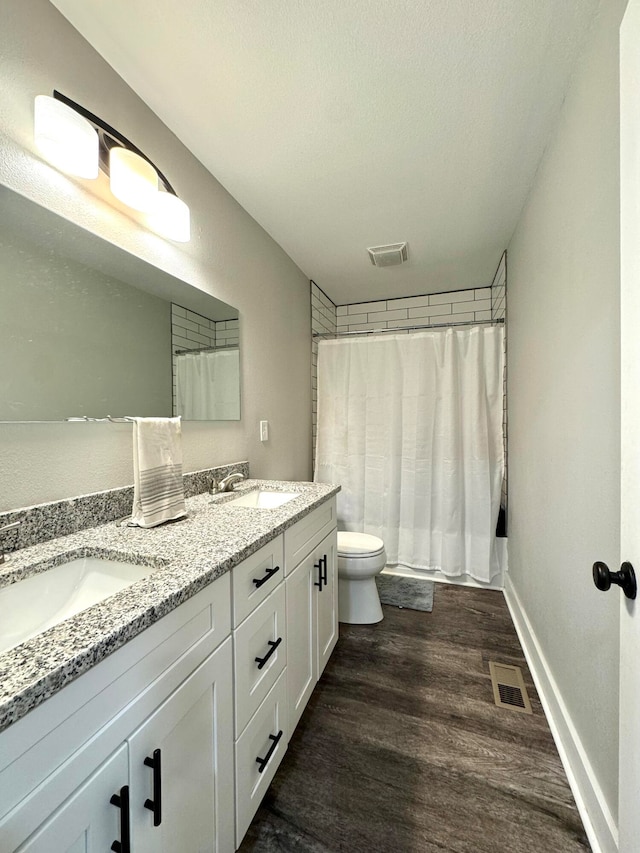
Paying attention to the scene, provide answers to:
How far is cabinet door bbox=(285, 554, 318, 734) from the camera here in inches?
47.6

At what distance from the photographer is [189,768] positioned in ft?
2.37

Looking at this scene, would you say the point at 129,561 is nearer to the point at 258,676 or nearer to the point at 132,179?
the point at 258,676

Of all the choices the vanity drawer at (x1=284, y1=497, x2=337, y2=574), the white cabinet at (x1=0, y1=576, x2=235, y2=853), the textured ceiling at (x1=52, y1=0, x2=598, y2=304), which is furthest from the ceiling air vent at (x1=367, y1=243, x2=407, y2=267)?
the white cabinet at (x1=0, y1=576, x2=235, y2=853)

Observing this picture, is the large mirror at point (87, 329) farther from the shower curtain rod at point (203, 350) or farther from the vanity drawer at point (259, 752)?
the vanity drawer at point (259, 752)

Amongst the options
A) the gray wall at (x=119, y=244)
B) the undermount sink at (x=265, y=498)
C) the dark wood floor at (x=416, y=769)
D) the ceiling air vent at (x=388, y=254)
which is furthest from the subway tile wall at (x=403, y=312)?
the dark wood floor at (x=416, y=769)

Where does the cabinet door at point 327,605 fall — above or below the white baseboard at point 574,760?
above

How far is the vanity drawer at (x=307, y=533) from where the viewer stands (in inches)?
47.2

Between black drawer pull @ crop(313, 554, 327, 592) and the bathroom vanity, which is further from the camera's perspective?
black drawer pull @ crop(313, 554, 327, 592)

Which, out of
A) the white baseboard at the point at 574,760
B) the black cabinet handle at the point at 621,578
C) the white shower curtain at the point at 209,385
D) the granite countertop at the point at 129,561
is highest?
the white shower curtain at the point at 209,385

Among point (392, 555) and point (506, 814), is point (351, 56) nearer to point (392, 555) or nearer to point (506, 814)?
point (506, 814)

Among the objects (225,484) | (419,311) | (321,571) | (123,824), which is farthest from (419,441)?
(123,824)

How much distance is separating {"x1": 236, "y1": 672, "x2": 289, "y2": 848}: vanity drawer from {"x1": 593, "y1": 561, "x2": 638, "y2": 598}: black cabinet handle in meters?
0.93

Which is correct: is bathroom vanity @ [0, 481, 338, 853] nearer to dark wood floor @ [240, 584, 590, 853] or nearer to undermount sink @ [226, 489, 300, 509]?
dark wood floor @ [240, 584, 590, 853]

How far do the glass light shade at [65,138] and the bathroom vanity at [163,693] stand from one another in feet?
3.37
